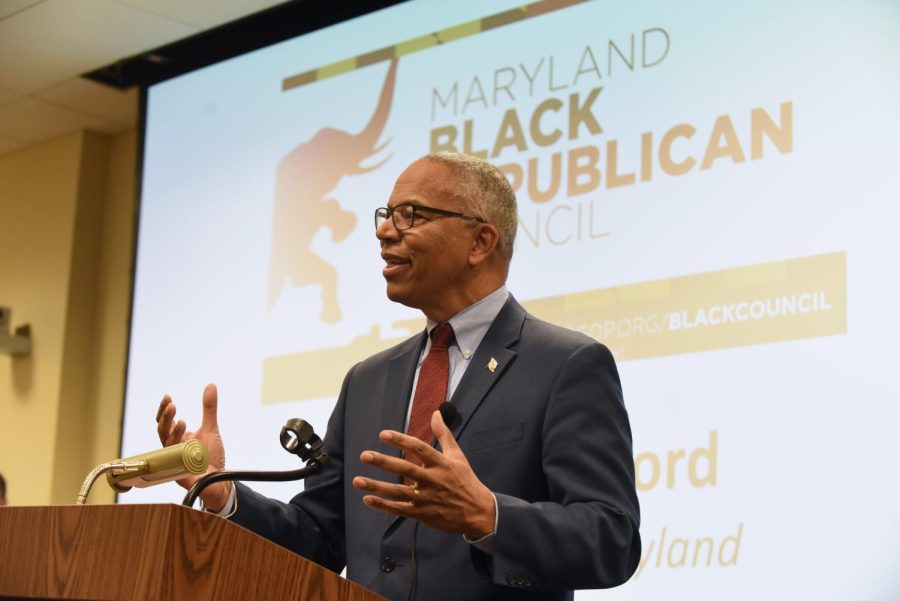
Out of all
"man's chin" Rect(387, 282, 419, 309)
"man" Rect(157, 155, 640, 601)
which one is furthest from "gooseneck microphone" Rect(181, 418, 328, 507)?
"man's chin" Rect(387, 282, 419, 309)

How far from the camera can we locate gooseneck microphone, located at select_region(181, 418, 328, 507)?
202 centimetres

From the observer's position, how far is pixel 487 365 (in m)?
2.37

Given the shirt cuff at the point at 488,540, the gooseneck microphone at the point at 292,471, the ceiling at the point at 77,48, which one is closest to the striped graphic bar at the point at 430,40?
the ceiling at the point at 77,48

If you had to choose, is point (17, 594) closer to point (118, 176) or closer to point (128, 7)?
point (128, 7)

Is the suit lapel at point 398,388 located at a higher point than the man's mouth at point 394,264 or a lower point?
lower

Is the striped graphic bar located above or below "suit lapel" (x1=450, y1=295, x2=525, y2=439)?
above

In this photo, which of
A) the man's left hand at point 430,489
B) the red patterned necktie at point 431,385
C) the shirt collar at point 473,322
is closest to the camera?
the man's left hand at point 430,489

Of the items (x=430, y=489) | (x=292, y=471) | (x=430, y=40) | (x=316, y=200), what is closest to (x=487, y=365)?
(x=292, y=471)

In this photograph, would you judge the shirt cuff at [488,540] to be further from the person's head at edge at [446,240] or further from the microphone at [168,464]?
the person's head at edge at [446,240]

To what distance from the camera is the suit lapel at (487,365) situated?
2314mm

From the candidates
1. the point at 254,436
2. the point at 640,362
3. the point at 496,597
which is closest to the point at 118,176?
the point at 254,436

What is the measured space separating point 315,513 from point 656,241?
5.85 ft

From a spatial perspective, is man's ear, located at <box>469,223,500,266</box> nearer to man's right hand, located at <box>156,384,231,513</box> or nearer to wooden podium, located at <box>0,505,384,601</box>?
man's right hand, located at <box>156,384,231,513</box>

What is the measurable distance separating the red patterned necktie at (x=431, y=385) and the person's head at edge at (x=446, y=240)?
0.15ft
